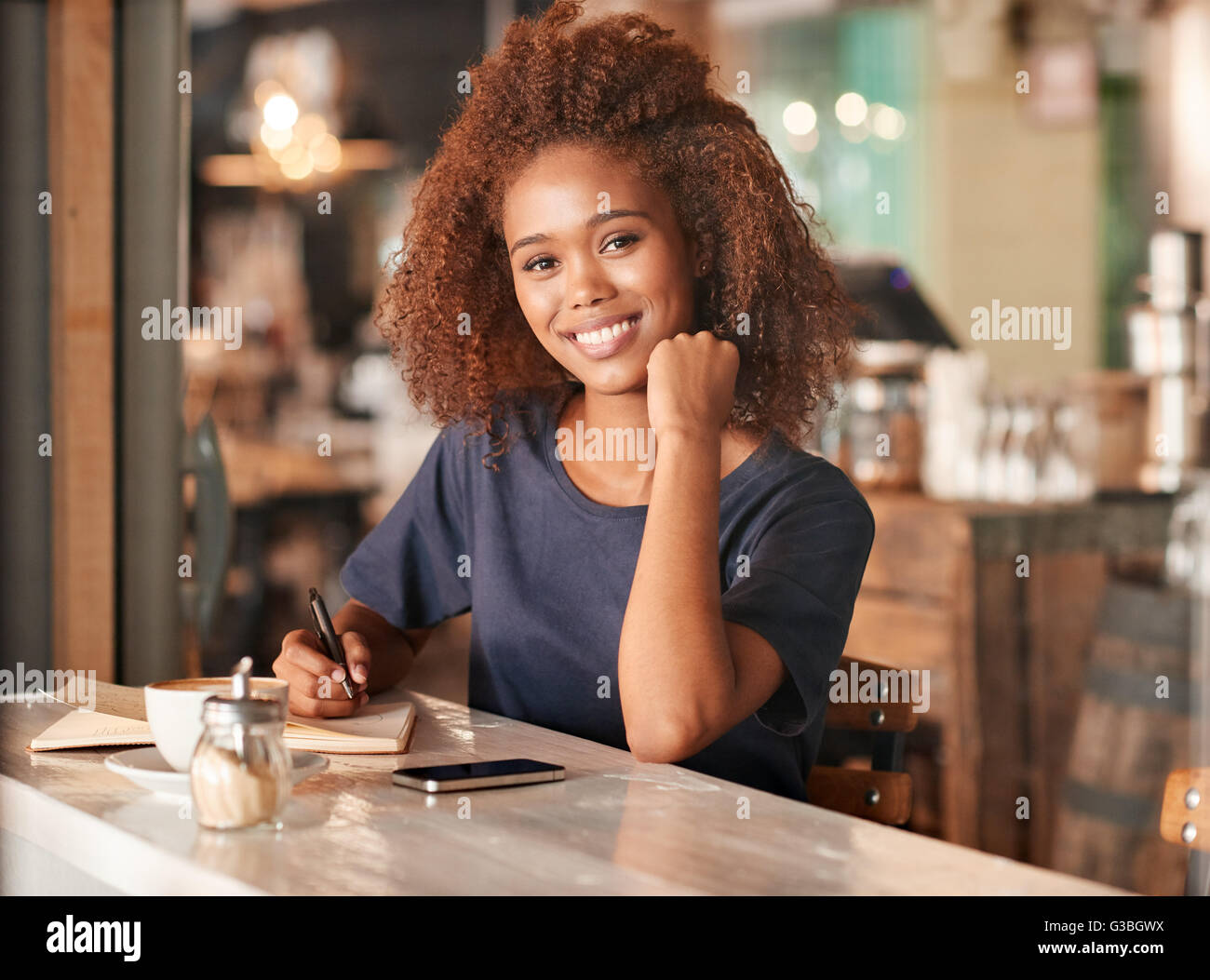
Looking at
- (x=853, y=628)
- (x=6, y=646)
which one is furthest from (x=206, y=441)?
(x=853, y=628)

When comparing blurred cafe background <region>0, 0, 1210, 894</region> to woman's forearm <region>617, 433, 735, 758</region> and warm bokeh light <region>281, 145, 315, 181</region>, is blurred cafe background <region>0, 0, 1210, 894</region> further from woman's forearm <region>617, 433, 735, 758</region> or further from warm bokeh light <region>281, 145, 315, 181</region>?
woman's forearm <region>617, 433, 735, 758</region>

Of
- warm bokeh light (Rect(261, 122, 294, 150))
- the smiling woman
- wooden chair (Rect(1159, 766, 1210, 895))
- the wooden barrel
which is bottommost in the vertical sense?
the wooden barrel

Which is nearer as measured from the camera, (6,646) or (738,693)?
(738,693)

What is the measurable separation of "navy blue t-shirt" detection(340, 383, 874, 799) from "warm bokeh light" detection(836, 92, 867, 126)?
3373 mm

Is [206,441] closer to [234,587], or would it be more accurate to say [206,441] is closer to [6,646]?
[6,646]

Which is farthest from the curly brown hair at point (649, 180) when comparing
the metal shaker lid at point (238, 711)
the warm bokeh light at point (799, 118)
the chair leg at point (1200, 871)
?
the warm bokeh light at point (799, 118)

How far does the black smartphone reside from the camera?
0.83m

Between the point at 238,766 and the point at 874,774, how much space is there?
68 centimetres

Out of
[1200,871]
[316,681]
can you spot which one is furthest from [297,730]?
[1200,871]

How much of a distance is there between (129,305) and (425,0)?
11.5ft

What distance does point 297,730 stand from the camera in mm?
965

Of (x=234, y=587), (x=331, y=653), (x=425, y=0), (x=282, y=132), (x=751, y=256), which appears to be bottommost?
(x=234, y=587)

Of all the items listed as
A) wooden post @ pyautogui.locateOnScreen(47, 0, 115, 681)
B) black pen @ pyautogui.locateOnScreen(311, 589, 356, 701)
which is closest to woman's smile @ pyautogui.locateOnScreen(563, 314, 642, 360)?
black pen @ pyautogui.locateOnScreen(311, 589, 356, 701)

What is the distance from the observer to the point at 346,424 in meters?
4.59
